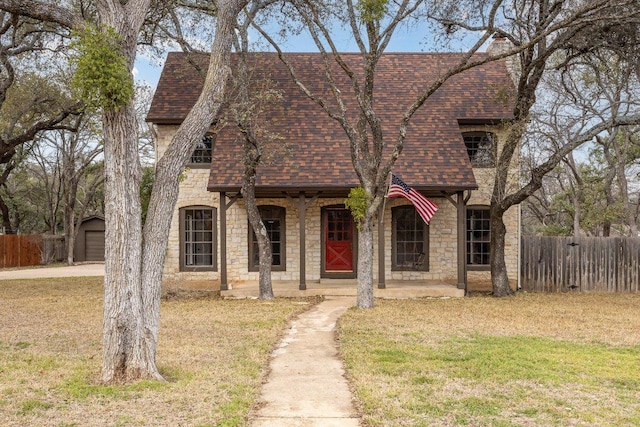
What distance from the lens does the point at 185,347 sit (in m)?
8.57

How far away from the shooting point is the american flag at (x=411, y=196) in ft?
46.0

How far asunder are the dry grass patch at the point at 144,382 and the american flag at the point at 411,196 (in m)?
3.50

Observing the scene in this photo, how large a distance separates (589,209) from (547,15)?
12.9 meters

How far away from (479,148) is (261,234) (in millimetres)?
7464

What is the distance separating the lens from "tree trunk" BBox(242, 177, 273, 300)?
14.6 meters

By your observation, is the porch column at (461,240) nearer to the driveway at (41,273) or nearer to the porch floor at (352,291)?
the porch floor at (352,291)

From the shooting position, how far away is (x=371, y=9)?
11.9 meters

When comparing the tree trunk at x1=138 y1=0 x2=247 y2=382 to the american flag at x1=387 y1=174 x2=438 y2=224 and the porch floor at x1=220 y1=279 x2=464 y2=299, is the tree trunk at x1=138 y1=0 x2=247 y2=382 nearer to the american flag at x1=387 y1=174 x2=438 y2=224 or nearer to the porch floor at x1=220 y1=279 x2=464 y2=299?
the american flag at x1=387 y1=174 x2=438 y2=224

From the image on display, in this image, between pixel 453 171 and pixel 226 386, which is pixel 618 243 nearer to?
pixel 453 171

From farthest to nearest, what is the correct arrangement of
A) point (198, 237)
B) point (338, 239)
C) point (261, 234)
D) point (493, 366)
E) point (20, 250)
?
point (20, 250), point (198, 237), point (338, 239), point (261, 234), point (493, 366)

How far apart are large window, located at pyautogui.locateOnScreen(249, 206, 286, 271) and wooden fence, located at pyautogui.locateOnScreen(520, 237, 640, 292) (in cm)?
737

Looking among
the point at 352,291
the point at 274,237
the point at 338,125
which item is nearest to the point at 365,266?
the point at 352,291

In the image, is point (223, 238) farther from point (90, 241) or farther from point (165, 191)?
point (90, 241)

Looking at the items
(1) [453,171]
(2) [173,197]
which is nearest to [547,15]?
(1) [453,171]
